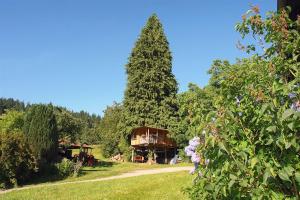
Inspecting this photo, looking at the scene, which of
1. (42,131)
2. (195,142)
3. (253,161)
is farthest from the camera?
(42,131)

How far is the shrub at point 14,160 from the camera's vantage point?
21.6m

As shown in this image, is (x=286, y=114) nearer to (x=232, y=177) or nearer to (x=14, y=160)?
(x=232, y=177)

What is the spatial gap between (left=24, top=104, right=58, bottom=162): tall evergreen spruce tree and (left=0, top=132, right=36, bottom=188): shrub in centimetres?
320

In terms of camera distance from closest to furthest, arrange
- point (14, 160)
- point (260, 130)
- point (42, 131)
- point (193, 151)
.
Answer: point (260, 130)
point (193, 151)
point (14, 160)
point (42, 131)

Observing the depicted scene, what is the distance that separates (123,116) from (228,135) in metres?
50.6

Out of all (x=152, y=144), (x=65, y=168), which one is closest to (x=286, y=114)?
(x=65, y=168)

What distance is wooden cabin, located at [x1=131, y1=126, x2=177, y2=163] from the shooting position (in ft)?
161

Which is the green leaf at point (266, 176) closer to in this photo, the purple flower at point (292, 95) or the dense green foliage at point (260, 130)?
the dense green foliage at point (260, 130)

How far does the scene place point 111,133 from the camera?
58781mm

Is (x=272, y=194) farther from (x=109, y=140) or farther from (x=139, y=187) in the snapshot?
(x=109, y=140)

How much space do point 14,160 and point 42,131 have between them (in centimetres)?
563

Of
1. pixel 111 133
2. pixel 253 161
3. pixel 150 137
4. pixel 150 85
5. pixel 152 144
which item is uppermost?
pixel 150 85

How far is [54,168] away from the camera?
26641 millimetres

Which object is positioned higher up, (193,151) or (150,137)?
(150,137)
